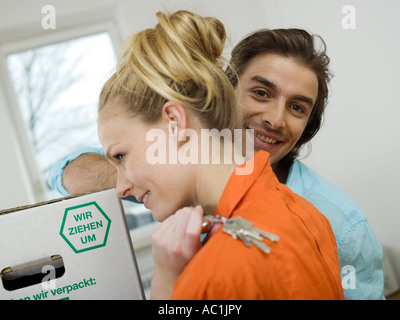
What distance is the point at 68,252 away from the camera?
0.68 meters

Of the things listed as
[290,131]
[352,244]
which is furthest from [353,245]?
[290,131]

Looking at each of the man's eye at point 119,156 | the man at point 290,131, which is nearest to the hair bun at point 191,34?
the man's eye at point 119,156

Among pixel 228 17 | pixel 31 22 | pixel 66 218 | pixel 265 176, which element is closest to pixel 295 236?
pixel 265 176

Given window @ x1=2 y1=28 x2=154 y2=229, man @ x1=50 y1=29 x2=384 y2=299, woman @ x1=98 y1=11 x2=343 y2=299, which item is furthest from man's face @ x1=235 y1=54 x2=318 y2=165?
window @ x1=2 y1=28 x2=154 y2=229

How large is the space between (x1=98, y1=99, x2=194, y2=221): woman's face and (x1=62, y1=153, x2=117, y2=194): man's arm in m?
0.37

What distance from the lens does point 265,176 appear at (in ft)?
2.26

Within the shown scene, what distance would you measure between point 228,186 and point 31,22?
7.54 ft

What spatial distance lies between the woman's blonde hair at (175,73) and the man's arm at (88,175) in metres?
0.39

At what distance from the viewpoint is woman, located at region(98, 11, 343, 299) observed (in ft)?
1.89

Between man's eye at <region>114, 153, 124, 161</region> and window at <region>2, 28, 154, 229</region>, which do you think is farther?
window at <region>2, 28, 154, 229</region>

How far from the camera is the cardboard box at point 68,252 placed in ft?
2.18

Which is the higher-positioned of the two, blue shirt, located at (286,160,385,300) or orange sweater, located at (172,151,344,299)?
orange sweater, located at (172,151,344,299)

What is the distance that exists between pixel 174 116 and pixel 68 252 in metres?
0.30

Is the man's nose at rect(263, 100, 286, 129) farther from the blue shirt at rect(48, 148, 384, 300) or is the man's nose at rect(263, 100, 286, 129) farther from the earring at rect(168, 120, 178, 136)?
the earring at rect(168, 120, 178, 136)
